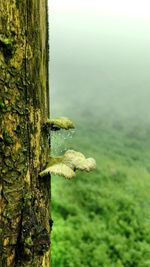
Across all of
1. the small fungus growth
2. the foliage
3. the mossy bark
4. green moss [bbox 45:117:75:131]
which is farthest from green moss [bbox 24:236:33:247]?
the foliage

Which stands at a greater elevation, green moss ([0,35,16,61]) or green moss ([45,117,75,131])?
green moss ([0,35,16,61])

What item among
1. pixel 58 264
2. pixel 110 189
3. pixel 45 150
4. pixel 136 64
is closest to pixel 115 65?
pixel 136 64

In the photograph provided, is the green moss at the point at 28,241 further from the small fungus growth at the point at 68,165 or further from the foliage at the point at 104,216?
the foliage at the point at 104,216

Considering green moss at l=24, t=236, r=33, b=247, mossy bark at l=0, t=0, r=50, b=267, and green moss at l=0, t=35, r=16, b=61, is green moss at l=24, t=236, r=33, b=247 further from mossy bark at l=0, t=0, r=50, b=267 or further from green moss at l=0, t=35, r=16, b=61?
green moss at l=0, t=35, r=16, b=61

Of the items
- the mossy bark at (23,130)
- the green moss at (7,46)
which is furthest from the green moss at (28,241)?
the green moss at (7,46)

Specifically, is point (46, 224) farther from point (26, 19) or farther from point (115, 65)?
point (115, 65)
